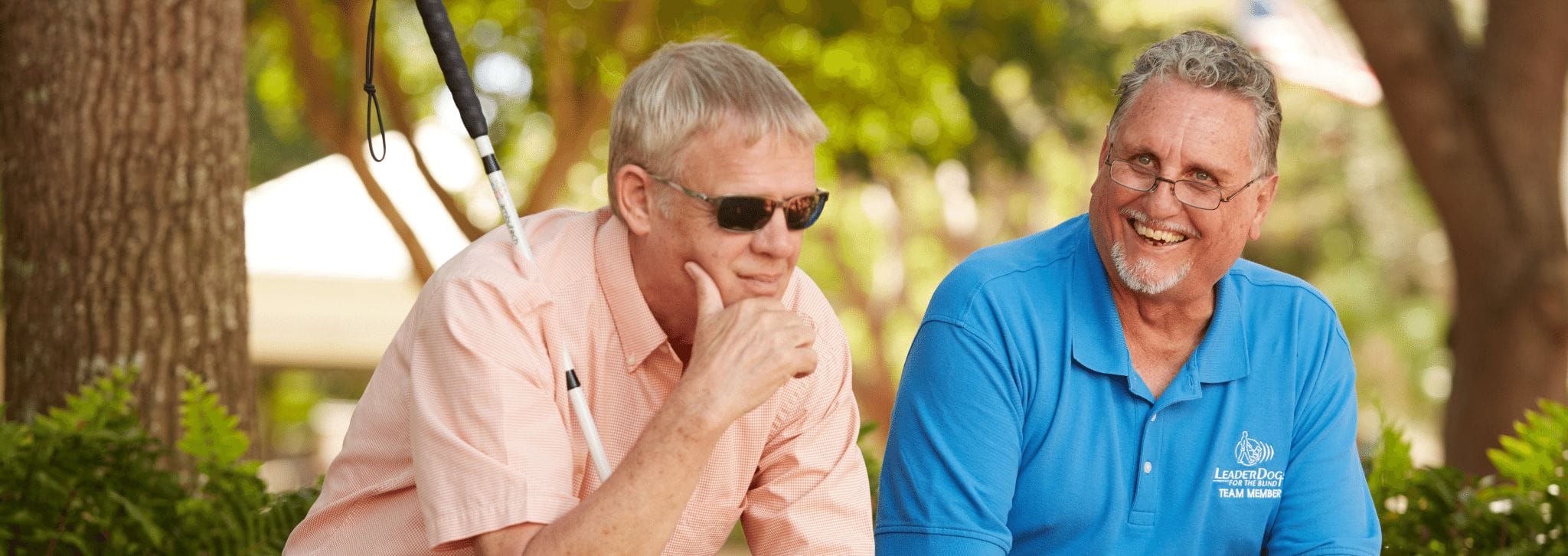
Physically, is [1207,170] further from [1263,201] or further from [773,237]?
[773,237]

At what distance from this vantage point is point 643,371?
107 inches

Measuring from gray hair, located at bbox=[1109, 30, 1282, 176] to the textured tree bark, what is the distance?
13.8 feet

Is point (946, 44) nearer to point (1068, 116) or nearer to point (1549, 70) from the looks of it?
point (1549, 70)

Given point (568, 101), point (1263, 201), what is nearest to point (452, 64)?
point (1263, 201)

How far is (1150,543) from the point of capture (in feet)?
10.4

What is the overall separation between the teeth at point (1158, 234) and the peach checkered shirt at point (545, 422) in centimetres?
74

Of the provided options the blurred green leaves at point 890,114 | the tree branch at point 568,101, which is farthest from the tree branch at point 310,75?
the tree branch at point 568,101

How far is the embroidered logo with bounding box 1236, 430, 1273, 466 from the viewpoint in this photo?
3.25 m

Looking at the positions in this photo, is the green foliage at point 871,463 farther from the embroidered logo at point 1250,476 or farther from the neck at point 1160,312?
the embroidered logo at point 1250,476

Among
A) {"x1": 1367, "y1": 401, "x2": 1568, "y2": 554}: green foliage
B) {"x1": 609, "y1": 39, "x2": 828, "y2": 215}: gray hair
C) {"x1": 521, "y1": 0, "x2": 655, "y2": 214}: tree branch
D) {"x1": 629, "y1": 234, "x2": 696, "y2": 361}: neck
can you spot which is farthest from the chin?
{"x1": 521, "y1": 0, "x2": 655, "y2": 214}: tree branch

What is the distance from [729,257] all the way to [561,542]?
0.58m

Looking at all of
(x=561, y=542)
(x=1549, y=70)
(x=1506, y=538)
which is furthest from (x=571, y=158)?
(x=561, y=542)

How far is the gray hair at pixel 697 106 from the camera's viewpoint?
253cm

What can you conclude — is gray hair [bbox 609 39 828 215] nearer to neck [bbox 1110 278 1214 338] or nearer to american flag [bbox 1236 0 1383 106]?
neck [bbox 1110 278 1214 338]
